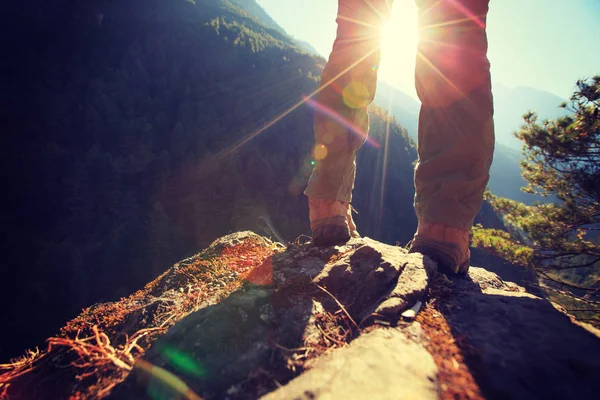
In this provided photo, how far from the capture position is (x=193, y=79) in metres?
51.5

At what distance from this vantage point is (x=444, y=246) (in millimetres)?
1778

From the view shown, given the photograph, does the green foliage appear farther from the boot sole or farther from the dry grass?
the dry grass

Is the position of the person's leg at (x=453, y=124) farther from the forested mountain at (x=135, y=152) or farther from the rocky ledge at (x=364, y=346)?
the forested mountain at (x=135, y=152)

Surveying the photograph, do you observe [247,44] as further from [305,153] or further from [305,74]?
[305,153]

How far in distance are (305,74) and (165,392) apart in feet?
206

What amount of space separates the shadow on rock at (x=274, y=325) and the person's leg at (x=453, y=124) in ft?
1.23

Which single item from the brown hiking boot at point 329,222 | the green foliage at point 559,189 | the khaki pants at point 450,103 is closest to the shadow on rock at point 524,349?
the khaki pants at point 450,103

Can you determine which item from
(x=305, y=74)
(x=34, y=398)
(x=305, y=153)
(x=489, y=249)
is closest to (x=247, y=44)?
(x=305, y=74)

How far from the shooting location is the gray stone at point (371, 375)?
27.9 inches

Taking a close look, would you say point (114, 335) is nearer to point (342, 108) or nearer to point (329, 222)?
point (329, 222)

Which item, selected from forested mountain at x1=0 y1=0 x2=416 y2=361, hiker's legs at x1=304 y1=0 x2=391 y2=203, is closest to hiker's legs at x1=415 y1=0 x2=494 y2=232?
hiker's legs at x1=304 y1=0 x2=391 y2=203

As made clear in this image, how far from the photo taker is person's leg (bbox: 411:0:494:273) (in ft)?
5.64

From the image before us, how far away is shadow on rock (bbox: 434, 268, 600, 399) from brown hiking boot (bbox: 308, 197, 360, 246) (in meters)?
1.03

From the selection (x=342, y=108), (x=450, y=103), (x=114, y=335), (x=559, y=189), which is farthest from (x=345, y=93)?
(x=559, y=189)
